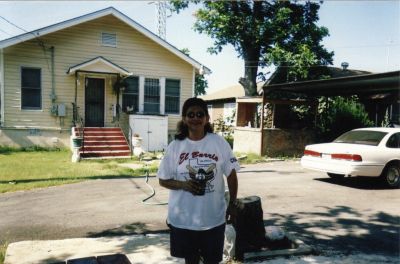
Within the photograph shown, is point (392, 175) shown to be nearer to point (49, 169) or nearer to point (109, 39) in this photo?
point (49, 169)

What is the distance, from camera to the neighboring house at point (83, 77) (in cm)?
1566

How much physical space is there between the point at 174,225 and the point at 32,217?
4346mm

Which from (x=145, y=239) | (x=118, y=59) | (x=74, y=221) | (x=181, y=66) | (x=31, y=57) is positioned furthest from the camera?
(x=181, y=66)

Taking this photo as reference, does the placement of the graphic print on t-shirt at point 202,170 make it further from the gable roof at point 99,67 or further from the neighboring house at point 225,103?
the neighboring house at point 225,103

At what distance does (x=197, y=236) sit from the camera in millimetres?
2898

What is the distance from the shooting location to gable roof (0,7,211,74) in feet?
49.2

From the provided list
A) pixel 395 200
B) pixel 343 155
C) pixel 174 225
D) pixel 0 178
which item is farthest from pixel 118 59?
pixel 174 225

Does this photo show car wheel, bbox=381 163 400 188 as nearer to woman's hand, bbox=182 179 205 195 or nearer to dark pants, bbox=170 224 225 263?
dark pants, bbox=170 224 225 263

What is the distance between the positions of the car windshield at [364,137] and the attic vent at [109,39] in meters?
12.1

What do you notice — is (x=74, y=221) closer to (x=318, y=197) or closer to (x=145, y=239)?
(x=145, y=239)

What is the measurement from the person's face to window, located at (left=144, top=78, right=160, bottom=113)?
15442 mm

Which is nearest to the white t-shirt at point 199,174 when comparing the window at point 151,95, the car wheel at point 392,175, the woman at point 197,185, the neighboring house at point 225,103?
the woman at point 197,185

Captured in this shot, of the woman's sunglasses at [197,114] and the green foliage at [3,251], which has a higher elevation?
the woman's sunglasses at [197,114]

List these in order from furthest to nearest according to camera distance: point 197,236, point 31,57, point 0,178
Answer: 1. point 31,57
2. point 0,178
3. point 197,236
